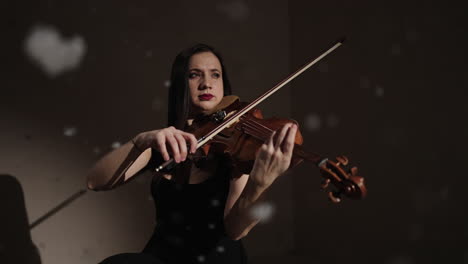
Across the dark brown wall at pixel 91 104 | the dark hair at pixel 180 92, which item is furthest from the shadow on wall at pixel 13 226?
the dark hair at pixel 180 92

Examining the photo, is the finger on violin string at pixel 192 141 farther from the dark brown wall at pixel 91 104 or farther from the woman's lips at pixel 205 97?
the dark brown wall at pixel 91 104

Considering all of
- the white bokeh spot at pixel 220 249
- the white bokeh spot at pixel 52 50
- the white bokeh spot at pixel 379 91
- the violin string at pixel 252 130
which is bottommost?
the white bokeh spot at pixel 220 249

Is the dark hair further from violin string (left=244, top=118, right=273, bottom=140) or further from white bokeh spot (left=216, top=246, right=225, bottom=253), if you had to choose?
white bokeh spot (left=216, top=246, right=225, bottom=253)

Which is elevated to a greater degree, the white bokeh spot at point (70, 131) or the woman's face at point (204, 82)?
the woman's face at point (204, 82)

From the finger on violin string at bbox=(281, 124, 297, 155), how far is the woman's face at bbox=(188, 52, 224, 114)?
0.35 meters

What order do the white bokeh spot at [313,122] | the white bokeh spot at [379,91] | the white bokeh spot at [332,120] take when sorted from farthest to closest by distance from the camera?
the white bokeh spot at [313,122] → the white bokeh spot at [332,120] → the white bokeh spot at [379,91]

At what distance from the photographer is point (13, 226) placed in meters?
1.42

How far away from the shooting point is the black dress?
1032 mm

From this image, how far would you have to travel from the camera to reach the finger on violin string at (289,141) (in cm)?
83

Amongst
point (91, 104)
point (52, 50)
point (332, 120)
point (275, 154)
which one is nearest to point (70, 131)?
point (91, 104)

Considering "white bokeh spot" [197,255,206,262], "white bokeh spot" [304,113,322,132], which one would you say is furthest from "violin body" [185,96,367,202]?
"white bokeh spot" [304,113,322,132]

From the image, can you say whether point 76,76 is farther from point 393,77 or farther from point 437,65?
point 437,65

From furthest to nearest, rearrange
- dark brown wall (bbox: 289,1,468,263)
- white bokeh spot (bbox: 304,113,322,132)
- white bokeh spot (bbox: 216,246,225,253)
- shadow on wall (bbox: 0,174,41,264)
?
white bokeh spot (bbox: 304,113,322,132) < shadow on wall (bbox: 0,174,41,264) < dark brown wall (bbox: 289,1,468,263) < white bokeh spot (bbox: 216,246,225,253)

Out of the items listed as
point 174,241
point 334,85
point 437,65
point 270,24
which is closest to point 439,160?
point 437,65
